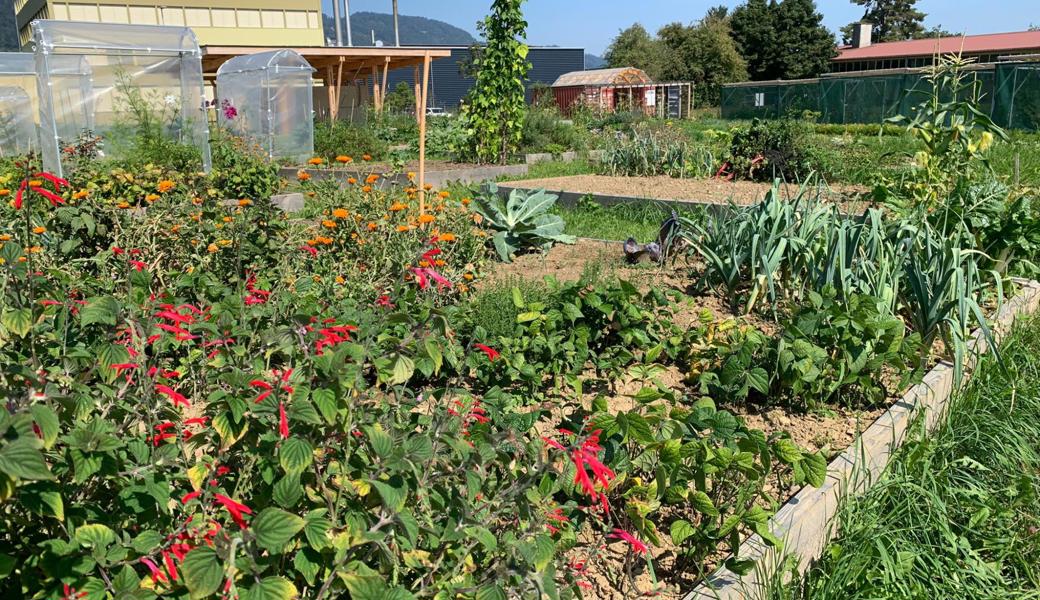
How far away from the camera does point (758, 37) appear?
6238 centimetres

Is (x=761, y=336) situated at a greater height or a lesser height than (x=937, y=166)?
lesser

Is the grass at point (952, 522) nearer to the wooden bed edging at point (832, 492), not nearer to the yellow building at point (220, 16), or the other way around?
the wooden bed edging at point (832, 492)

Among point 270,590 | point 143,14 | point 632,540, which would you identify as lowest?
point 632,540

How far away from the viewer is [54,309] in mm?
1949

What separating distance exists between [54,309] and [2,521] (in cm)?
75

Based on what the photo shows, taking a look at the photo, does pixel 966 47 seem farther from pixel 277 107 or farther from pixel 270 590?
pixel 270 590

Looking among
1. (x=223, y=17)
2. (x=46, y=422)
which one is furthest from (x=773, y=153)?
(x=223, y=17)

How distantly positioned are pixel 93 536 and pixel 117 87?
11100 mm

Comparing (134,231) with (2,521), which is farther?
(134,231)

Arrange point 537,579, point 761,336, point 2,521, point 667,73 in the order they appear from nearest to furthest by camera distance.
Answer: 1. point 2,521
2. point 537,579
3. point 761,336
4. point 667,73

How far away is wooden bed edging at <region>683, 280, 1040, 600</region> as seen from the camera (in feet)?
7.32

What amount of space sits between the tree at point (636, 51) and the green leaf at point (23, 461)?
65.1m

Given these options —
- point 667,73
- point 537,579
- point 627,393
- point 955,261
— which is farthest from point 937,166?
point 667,73

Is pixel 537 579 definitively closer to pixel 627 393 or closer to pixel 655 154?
pixel 627 393
